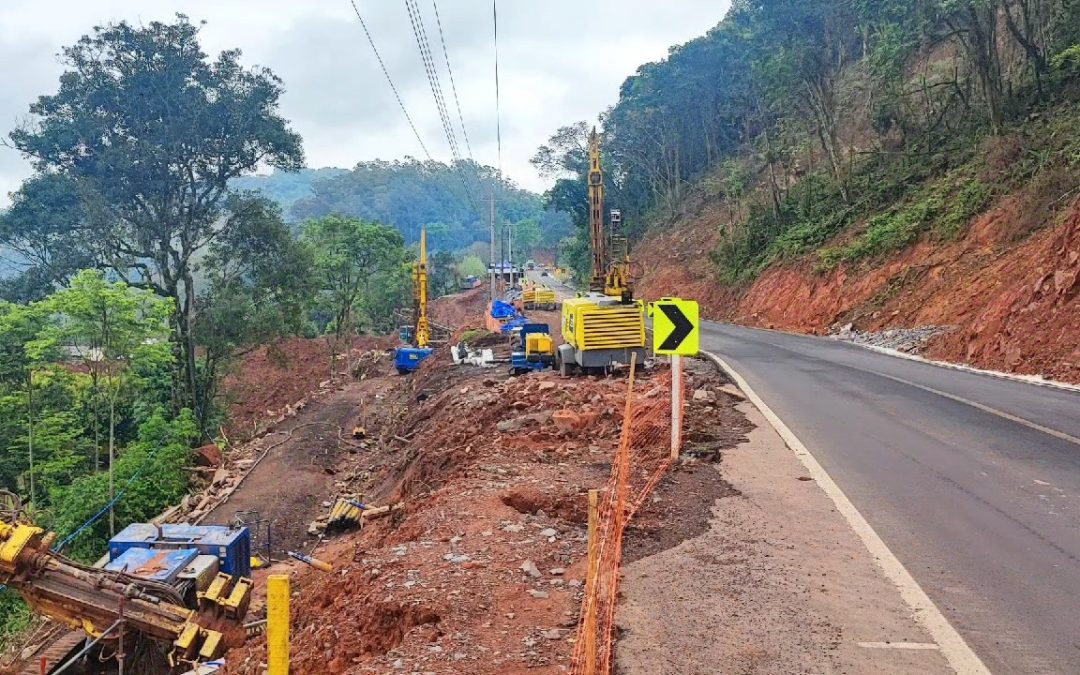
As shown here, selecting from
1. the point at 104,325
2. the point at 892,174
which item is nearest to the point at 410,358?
the point at 104,325

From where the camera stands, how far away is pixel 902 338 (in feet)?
77.6

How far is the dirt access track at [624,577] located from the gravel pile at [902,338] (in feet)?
40.0

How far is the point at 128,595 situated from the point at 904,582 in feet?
33.7

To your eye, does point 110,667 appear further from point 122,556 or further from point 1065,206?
point 1065,206

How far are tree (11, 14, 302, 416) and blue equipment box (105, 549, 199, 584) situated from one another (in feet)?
64.3

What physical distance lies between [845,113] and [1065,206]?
30.0 m

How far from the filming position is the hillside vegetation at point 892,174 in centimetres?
2292

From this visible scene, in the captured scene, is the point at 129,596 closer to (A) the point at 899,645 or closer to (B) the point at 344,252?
(A) the point at 899,645

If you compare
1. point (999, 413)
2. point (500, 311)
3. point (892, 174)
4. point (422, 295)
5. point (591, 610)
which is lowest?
point (999, 413)

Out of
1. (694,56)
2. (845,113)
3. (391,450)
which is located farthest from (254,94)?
(694,56)

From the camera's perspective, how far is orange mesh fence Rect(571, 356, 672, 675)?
15.6 feet

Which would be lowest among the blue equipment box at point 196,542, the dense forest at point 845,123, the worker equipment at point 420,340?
the blue equipment box at point 196,542

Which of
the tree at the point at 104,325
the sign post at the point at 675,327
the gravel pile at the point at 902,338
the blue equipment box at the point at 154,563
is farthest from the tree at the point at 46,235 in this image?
the gravel pile at the point at 902,338

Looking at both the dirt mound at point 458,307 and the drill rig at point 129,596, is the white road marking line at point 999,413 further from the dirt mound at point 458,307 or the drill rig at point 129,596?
the dirt mound at point 458,307
